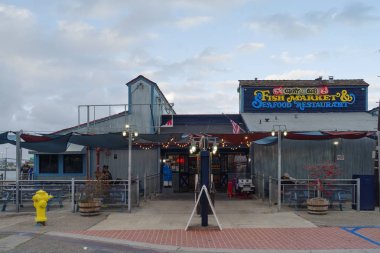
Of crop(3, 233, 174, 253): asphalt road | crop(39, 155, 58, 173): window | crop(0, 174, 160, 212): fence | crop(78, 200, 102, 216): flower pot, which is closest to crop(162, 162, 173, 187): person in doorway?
crop(39, 155, 58, 173): window

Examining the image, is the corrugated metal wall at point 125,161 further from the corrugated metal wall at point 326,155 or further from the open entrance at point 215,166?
the corrugated metal wall at point 326,155

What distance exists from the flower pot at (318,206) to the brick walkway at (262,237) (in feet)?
7.90

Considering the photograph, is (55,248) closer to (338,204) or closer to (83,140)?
(83,140)

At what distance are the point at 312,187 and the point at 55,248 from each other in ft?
31.4

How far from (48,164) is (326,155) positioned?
13.8m

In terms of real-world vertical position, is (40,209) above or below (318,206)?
above

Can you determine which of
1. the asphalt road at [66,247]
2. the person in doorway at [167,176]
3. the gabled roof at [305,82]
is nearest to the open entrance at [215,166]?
the person in doorway at [167,176]

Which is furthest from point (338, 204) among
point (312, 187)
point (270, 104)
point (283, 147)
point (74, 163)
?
point (74, 163)

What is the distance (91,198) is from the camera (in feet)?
48.5

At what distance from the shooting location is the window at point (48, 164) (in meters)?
23.3

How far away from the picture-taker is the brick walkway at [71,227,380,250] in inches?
400

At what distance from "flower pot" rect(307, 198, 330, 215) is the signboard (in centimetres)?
1060

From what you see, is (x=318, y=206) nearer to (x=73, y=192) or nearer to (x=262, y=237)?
(x=262, y=237)

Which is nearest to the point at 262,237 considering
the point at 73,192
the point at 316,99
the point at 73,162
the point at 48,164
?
the point at 73,192
